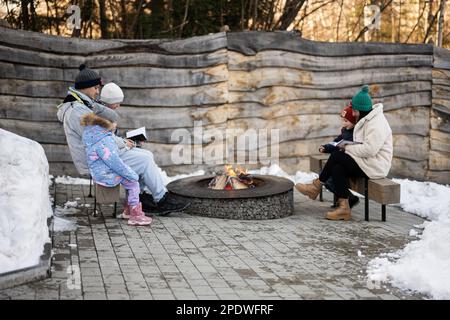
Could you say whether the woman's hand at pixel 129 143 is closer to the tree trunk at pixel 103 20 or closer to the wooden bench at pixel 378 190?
the wooden bench at pixel 378 190

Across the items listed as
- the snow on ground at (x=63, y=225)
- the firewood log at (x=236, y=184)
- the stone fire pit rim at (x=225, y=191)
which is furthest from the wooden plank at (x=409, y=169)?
the snow on ground at (x=63, y=225)

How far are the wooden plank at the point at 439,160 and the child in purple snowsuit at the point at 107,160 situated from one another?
6.52 m

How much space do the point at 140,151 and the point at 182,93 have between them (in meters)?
3.03

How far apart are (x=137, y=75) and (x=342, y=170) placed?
12.6 ft

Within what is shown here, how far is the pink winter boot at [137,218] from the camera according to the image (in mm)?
7219

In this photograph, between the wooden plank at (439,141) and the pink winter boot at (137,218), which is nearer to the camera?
the pink winter boot at (137,218)

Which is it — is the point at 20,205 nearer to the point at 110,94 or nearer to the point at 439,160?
the point at 110,94

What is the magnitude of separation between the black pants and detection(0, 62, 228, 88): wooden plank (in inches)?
125

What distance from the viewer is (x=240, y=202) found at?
7.80m

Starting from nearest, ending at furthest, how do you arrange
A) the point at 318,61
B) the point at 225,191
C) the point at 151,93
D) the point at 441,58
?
the point at 225,191
the point at 151,93
the point at 318,61
the point at 441,58

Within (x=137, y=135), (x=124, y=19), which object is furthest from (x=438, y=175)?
(x=124, y=19)

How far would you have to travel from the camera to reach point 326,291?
16.6 ft

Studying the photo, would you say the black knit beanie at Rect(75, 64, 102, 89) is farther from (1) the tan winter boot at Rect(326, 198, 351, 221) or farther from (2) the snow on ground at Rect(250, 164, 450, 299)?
(2) the snow on ground at Rect(250, 164, 450, 299)

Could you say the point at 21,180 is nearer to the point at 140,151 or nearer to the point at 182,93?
the point at 140,151
